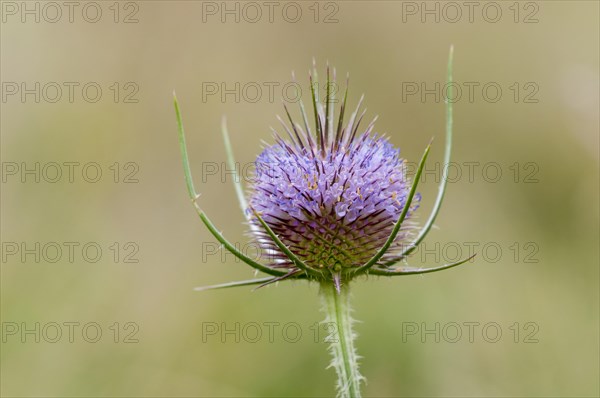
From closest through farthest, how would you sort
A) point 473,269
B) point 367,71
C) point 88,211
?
1. point 473,269
2. point 88,211
3. point 367,71

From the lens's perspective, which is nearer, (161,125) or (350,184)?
(350,184)

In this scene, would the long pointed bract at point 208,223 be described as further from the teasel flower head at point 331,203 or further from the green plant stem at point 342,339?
the green plant stem at point 342,339

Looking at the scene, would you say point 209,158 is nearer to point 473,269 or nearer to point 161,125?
point 161,125

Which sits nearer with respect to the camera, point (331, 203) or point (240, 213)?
point (331, 203)

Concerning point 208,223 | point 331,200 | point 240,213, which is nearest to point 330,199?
point 331,200

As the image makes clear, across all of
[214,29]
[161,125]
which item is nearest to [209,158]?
[161,125]

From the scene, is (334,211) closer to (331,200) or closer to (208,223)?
(331,200)
